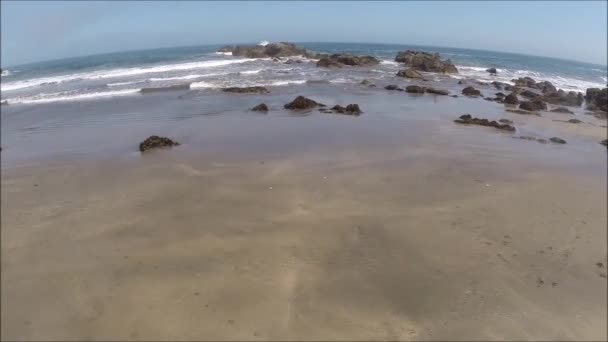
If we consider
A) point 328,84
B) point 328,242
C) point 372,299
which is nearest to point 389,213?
point 328,242

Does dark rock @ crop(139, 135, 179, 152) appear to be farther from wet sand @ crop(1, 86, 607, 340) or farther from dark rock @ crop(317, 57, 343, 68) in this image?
dark rock @ crop(317, 57, 343, 68)

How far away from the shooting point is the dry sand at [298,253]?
4.73m

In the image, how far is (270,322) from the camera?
15.5ft

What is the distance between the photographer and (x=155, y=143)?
35.1ft

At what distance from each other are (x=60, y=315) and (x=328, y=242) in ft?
11.7

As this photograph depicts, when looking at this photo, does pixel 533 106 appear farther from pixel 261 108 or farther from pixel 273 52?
pixel 273 52

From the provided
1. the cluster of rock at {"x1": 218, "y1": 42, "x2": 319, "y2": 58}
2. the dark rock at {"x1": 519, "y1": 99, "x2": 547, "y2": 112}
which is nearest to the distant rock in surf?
the dark rock at {"x1": 519, "y1": 99, "x2": 547, "y2": 112}

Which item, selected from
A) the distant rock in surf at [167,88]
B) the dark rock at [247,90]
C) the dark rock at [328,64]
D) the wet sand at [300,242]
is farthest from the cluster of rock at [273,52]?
the wet sand at [300,242]

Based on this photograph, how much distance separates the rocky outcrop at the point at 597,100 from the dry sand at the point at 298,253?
14.4 m

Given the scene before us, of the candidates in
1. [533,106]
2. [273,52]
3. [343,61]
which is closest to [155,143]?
[533,106]

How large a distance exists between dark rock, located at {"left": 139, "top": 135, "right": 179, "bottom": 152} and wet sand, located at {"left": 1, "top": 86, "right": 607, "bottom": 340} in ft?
1.23

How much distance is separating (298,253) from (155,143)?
6.23 meters

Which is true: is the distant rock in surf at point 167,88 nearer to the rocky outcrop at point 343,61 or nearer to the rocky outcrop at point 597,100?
the rocky outcrop at point 343,61

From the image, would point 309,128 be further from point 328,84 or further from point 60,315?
point 328,84
